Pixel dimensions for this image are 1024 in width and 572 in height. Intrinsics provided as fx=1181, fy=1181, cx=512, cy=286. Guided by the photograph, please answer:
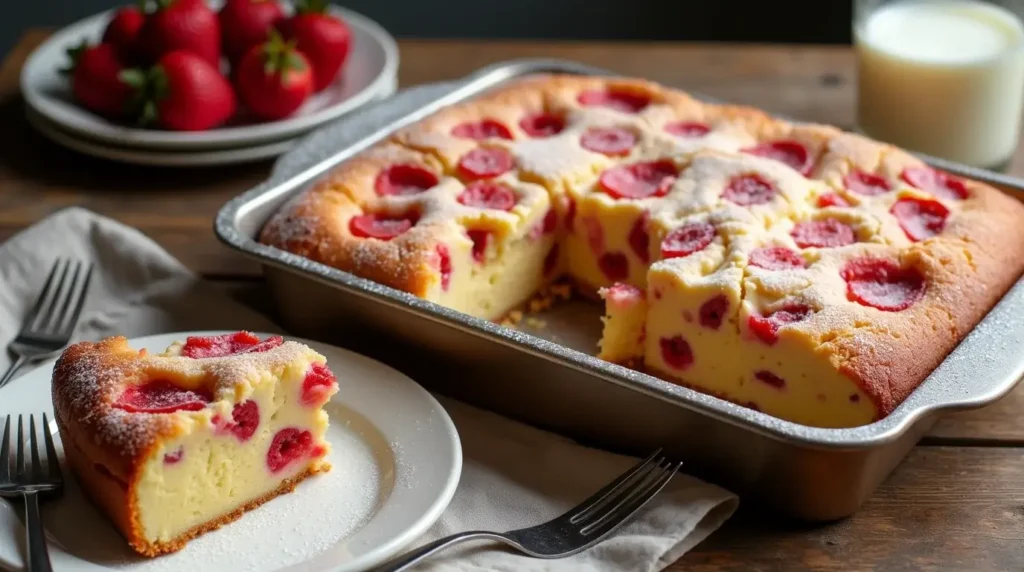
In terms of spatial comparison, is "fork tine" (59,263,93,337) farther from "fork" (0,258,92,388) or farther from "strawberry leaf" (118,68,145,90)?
"strawberry leaf" (118,68,145,90)

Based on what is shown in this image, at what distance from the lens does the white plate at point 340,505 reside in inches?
74.0

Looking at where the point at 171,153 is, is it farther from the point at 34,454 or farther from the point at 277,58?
the point at 34,454

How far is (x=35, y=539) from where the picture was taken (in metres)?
1.84

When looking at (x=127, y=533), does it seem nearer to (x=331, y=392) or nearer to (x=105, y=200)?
(x=331, y=392)

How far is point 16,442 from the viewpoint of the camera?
6.93ft

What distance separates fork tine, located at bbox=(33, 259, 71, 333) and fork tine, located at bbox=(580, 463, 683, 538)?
134 centimetres

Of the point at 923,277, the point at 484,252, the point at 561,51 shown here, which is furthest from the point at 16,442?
the point at 561,51

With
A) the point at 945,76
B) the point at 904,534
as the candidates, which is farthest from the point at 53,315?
the point at 945,76

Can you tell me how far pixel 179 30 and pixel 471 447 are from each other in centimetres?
165

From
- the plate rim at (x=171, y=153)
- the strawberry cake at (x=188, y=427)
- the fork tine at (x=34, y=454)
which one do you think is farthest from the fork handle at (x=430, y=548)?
the plate rim at (x=171, y=153)

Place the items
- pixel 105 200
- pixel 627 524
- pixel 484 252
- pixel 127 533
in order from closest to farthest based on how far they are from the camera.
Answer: pixel 127 533
pixel 627 524
pixel 484 252
pixel 105 200

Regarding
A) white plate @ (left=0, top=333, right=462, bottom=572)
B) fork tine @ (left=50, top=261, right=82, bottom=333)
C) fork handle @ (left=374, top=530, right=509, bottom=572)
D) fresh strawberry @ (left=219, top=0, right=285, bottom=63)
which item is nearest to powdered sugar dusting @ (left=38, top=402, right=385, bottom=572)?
white plate @ (left=0, top=333, right=462, bottom=572)

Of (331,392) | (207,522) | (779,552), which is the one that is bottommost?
(779,552)

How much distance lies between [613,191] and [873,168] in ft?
2.01
